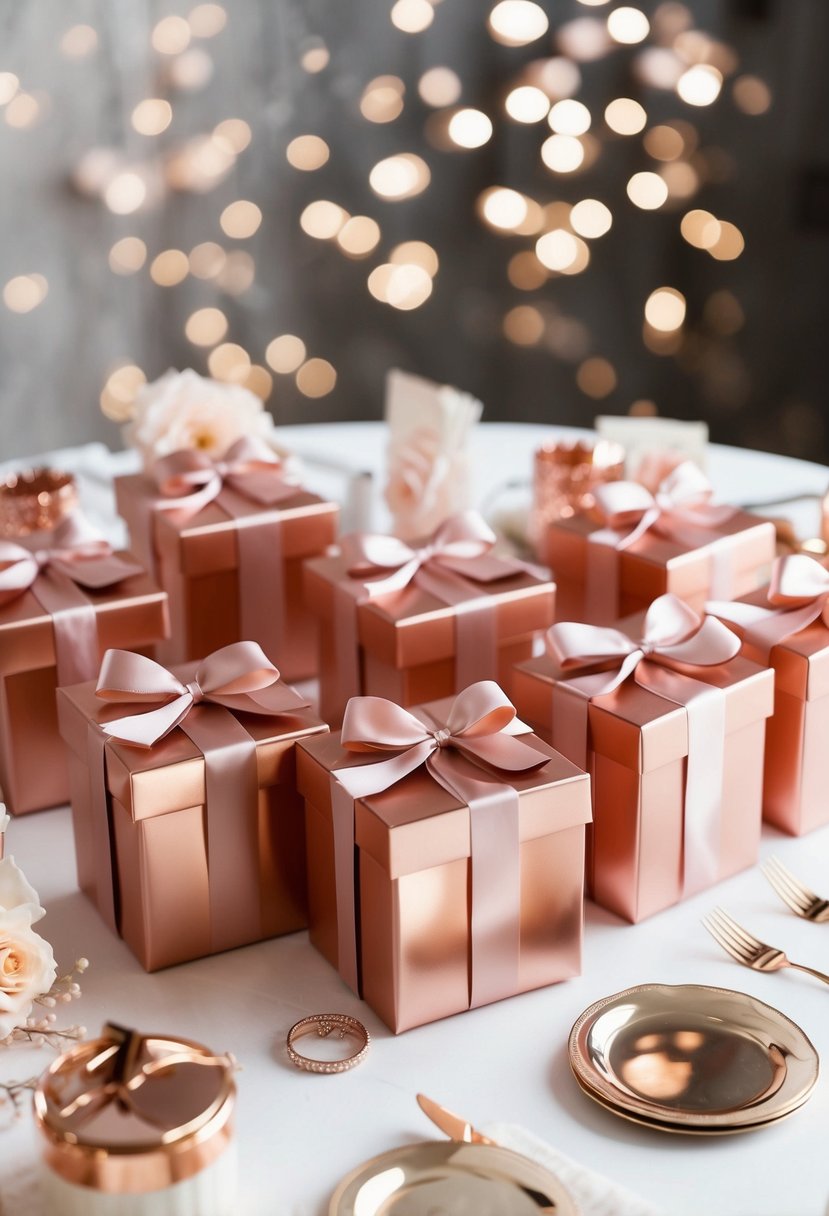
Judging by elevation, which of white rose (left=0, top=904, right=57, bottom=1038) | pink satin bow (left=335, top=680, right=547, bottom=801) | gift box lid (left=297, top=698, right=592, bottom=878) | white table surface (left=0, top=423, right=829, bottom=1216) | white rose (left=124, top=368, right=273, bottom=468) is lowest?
white table surface (left=0, top=423, right=829, bottom=1216)

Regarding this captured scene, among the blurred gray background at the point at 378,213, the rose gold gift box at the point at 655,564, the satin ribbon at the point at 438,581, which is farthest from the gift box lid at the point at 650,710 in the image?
the blurred gray background at the point at 378,213

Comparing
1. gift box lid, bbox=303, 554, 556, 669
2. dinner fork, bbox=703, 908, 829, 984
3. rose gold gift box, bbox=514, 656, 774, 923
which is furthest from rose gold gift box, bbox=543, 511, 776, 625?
dinner fork, bbox=703, 908, 829, 984

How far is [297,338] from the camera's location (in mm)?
3084

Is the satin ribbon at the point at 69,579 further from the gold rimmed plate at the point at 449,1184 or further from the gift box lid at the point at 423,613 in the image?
the gold rimmed plate at the point at 449,1184

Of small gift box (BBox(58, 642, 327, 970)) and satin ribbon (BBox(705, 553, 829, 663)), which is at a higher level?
satin ribbon (BBox(705, 553, 829, 663))

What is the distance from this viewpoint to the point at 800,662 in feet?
3.81

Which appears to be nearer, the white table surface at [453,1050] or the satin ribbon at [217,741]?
the white table surface at [453,1050]

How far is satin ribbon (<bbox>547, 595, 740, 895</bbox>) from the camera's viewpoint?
1072mm

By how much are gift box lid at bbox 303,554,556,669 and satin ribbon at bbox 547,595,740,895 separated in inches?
6.2

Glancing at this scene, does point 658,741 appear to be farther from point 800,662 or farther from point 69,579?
point 69,579

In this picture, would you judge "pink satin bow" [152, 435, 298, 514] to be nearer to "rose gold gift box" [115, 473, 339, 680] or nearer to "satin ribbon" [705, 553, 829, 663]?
"rose gold gift box" [115, 473, 339, 680]

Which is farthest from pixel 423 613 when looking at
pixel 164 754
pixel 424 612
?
A: pixel 164 754

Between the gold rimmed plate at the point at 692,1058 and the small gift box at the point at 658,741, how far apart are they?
0.14 m

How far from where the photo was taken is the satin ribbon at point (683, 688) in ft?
3.52
